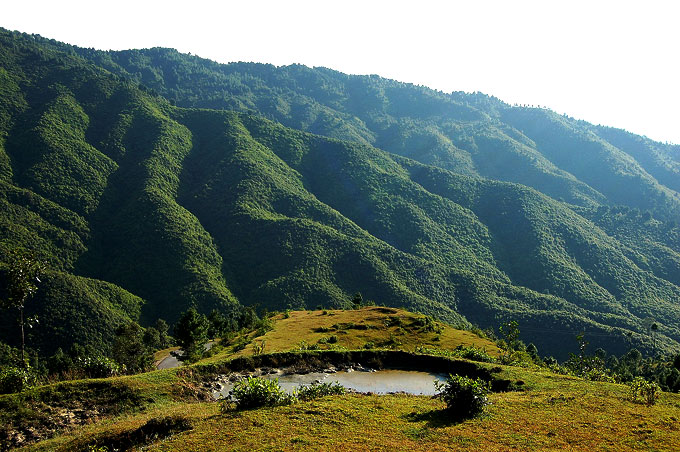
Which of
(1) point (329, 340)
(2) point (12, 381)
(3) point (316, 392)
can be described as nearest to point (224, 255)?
(1) point (329, 340)

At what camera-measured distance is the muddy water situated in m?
36.4

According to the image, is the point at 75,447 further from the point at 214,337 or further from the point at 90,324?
the point at 90,324

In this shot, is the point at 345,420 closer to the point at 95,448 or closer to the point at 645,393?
the point at 95,448

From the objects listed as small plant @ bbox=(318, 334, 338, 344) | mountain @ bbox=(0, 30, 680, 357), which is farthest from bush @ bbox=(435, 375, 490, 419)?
mountain @ bbox=(0, 30, 680, 357)

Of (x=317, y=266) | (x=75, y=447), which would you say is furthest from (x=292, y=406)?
(x=317, y=266)

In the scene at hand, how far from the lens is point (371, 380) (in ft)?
130

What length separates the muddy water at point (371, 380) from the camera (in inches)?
1432

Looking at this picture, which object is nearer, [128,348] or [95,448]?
[95,448]

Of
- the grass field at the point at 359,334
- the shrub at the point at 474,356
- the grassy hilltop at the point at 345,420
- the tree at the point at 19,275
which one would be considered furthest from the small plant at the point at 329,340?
the tree at the point at 19,275

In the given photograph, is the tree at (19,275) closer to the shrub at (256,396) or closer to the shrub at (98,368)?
the shrub at (98,368)

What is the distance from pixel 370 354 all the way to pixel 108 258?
11902 cm

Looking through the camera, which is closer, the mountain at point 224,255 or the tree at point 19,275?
the tree at point 19,275

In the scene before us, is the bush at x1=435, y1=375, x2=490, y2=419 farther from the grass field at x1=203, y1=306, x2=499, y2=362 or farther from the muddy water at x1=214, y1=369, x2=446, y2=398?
the grass field at x1=203, y1=306, x2=499, y2=362

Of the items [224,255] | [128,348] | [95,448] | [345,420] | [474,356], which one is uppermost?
[224,255]
